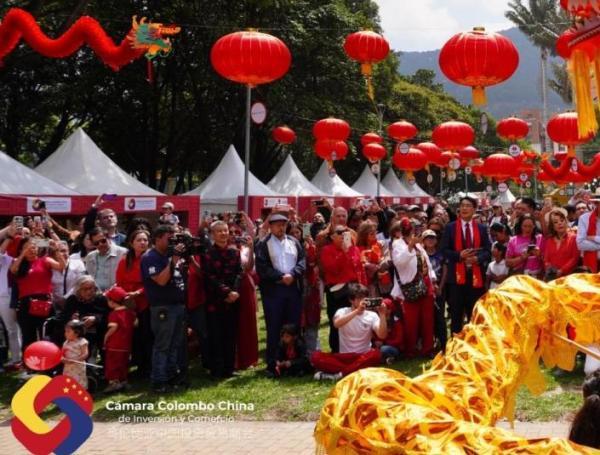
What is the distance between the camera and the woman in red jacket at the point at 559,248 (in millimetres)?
7547

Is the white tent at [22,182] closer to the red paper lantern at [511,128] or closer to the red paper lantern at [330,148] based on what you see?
the red paper lantern at [330,148]

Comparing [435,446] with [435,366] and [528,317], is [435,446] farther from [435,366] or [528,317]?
[528,317]

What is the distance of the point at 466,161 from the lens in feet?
97.8

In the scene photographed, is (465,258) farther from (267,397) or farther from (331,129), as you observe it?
(331,129)

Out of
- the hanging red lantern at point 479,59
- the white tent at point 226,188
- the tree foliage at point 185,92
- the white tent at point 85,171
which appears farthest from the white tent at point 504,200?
the hanging red lantern at point 479,59

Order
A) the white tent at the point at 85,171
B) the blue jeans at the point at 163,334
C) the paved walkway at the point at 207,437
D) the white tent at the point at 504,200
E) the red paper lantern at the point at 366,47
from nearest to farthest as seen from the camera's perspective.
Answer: the paved walkway at the point at 207,437 < the blue jeans at the point at 163,334 < the red paper lantern at the point at 366,47 < the white tent at the point at 85,171 < the white tent at the point at 504,200

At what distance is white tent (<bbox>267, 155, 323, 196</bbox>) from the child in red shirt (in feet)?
54.3

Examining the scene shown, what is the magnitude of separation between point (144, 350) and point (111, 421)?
150 cm

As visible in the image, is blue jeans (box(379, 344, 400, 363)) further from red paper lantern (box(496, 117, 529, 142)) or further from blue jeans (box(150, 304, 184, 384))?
red paper lantern (box(496, 117, 529, 142))

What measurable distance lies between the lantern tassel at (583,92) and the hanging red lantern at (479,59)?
5247mm

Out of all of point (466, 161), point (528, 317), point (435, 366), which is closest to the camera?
point (435, 366)

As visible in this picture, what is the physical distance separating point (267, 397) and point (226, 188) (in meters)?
13.8

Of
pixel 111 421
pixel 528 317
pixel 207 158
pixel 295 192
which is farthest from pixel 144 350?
pixel 207 158

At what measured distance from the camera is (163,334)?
6949mm
